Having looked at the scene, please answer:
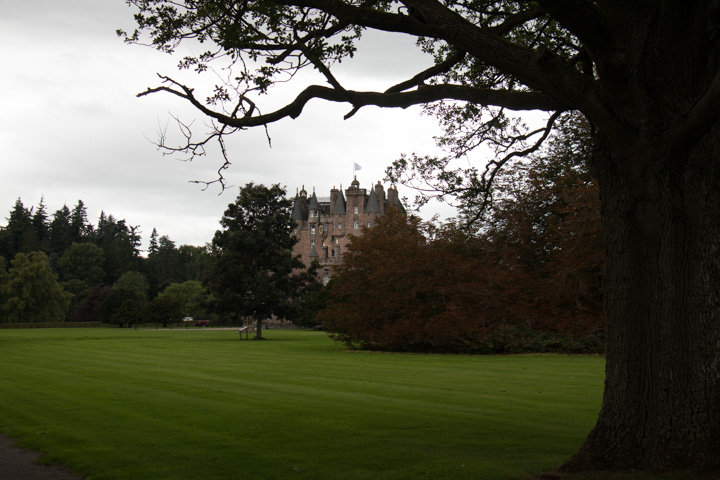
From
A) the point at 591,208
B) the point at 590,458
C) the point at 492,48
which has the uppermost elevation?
the point at 591,208

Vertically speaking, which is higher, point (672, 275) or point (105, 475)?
point (672, 275)

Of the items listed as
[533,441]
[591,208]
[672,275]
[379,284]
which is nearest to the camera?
[672,275]

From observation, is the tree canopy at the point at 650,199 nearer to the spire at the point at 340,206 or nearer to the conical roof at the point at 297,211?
the spire at the point at 340,206

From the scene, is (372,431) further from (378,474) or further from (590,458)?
(590,458)

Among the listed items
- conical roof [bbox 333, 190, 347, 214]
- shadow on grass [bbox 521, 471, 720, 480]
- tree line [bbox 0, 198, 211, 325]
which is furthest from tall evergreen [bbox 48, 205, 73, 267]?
shadow on grass [bbox 521, 471, 720, 480]

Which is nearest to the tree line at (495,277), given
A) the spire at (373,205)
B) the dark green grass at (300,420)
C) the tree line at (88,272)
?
the dark green grass at (300,420)

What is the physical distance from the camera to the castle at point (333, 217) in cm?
11262

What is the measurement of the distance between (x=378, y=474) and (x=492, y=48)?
477 centimetres

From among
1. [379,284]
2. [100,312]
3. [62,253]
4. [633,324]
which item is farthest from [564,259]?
[62,253]

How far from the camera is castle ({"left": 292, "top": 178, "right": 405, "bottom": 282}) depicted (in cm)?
11262

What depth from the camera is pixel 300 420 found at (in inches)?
428

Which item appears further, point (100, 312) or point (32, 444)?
point (100, 312)

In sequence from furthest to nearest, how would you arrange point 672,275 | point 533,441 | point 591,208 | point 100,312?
point 100,312 → point 591,208 → point 533,441 → point 672,275

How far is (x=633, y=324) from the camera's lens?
270 inches
